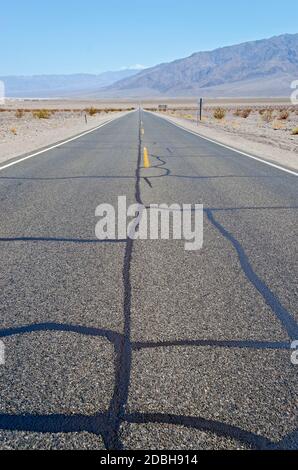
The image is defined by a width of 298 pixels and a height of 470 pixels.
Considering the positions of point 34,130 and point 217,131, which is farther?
point 34,130

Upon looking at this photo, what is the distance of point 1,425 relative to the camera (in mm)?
2381

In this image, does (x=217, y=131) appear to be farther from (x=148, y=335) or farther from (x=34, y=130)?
(x=148, y=335)

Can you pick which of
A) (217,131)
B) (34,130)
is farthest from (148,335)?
(34,130)

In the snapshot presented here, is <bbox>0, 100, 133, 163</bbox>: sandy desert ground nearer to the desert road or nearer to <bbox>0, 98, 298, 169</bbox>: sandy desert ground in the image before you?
<bbox>0, 98, 298, 169</bbox>: sandy desert ground

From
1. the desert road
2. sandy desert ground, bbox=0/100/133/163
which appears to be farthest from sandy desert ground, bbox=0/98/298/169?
the desert road

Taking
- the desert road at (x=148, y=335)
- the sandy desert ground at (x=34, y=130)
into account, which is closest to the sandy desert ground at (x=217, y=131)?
the sandy desert ground at (x=34, y=130)

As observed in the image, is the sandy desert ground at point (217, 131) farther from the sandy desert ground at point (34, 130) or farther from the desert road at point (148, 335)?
the desert road at point (148, 335)

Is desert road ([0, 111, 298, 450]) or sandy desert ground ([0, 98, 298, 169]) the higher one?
sandy desert ground ([0, 98, 298, 169])

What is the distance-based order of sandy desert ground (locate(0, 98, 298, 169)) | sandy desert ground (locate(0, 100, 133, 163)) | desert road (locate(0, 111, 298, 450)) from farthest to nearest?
sandy desert ground (locate(0, 100, 133, 163)) → sandy desert ground (locate(0, 98, 298, 169)) → desert road (locate(0, 111, 298, 450))

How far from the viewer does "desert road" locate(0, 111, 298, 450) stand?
237cm

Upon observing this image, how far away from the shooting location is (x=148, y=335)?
10.6 ft

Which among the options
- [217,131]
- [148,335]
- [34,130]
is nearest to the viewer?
[148,335]
